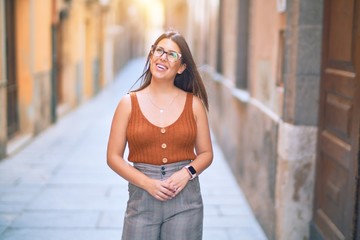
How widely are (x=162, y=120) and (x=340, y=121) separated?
1591 mm

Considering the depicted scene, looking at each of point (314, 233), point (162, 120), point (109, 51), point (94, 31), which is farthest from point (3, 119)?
point (109, 51)

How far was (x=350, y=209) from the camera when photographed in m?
3.70

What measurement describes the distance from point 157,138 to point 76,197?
4.06 meters

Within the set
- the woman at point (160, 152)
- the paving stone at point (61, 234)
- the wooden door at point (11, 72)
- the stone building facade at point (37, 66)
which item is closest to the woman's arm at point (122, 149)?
the woman at point (160, 152)

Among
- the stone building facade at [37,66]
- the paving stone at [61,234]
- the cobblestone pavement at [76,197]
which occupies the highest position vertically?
the stone building facade at [37,66]

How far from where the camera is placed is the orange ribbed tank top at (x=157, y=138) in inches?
118

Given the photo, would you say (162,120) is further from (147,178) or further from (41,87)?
(41,87)

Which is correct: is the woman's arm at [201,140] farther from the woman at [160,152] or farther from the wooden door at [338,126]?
the wooden door at [338,126]

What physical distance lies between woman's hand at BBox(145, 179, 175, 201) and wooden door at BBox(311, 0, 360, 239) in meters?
1.31

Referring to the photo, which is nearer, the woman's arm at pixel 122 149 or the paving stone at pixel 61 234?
the woman's arm at pixel 122 149

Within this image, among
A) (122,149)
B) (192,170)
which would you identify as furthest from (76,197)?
(192,170)

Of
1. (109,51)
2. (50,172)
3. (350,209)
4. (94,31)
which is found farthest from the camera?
(109,51)

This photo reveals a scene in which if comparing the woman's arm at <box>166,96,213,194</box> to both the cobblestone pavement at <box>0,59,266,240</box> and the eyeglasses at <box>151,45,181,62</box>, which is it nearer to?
the eyeglasses at <box>151,45,181,62</box>

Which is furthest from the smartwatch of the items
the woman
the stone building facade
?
the stone building facade
